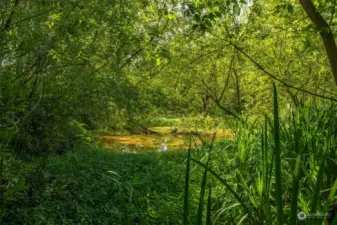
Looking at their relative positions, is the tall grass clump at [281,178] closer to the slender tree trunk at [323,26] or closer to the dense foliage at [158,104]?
the dense foliage at [158,104]

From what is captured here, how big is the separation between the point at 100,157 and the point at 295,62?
4.47 metres

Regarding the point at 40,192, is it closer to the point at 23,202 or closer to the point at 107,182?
the point at 23,202

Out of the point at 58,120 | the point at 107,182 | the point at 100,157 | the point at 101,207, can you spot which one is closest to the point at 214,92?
the point at 100,157

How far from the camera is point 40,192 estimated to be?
9.93ft

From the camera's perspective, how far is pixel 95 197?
3129 millimetres

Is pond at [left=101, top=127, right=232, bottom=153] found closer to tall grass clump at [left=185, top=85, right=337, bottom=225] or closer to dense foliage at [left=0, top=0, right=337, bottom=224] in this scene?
dense foliage at [left=0, top=0, right=337, bottom=224]

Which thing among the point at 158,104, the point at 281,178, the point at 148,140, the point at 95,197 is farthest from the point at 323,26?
the point at 148,140

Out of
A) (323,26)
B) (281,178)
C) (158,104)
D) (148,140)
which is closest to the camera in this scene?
(281,178)

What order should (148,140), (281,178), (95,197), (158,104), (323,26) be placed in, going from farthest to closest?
(148,140), (158,104), (95,197), (323,26), (281,178)

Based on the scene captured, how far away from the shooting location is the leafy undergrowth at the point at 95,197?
2.65 metres

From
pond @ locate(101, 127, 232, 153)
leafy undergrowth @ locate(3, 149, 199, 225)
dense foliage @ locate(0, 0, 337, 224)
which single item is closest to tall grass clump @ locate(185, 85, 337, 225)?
dense foliage @ locate(0, 0, 337, 224)

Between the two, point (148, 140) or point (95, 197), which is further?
point (148, 140)

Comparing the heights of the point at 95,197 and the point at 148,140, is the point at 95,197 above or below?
above

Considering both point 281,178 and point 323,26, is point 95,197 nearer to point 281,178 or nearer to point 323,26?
point 281,178
